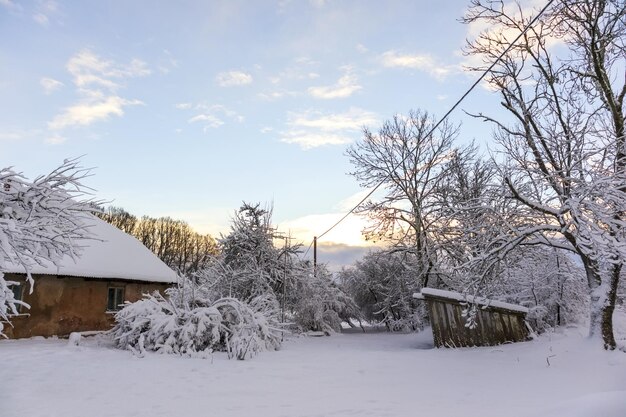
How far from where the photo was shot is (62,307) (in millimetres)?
16672

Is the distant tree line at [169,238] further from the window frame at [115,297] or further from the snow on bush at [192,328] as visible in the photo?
the snow on bush at [192,328]

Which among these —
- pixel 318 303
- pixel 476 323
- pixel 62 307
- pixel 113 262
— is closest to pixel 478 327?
pixel 476 323

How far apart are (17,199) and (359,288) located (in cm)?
2587

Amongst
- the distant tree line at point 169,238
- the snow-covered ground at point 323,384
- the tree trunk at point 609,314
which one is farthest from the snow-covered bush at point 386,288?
the distant tree line at point 169,238

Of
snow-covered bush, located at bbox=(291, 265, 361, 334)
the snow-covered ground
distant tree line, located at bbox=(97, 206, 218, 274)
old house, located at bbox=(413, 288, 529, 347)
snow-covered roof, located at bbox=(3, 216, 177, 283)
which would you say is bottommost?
the snow-covered ground

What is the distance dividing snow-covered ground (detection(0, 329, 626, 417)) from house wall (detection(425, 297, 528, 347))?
94 cm

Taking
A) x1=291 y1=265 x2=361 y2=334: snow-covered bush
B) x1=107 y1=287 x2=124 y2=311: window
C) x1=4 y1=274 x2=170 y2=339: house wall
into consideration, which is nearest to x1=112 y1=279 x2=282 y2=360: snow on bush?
x1=4 y1=274 x2=170 y2=339: house wall

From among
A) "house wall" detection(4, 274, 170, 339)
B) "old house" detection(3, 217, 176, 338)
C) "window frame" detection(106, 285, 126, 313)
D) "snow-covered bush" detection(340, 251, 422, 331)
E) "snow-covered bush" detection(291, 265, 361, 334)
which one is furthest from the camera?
"snow-covered bush" detection(340, 251, 422, 331)

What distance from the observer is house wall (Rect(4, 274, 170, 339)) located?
1567 centimetres

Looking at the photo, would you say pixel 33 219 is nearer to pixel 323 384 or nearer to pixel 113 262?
pixel 323 384

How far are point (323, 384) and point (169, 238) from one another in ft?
166

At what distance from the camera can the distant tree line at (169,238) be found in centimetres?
5234

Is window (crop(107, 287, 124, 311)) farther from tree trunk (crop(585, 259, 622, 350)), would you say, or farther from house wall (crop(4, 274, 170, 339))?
tree trunk (crop(585, 259, 622, 350))

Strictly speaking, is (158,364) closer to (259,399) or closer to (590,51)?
(259,399)
